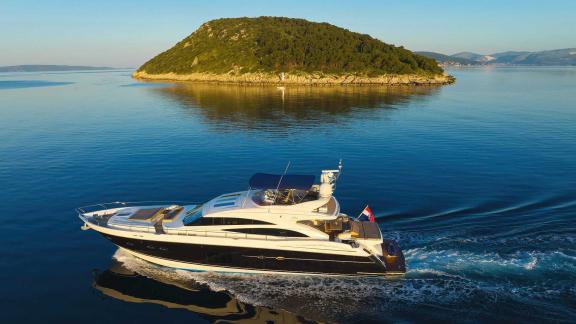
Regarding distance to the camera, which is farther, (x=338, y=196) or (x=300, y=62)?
(x=300, y=62)

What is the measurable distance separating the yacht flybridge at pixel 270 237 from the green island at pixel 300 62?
134m

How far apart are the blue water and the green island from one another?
9273 centimetres

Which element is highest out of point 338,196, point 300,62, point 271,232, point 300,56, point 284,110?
point 300,56

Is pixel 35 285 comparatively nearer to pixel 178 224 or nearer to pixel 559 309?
pixel 178 224

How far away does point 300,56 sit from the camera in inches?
6491

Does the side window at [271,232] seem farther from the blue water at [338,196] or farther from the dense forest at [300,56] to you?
the dense forest at [300,56]

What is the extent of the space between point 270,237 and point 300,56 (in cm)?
15564

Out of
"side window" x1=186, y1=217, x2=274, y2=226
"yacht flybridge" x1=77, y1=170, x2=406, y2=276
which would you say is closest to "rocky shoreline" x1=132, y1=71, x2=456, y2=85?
"yacht flybridge" x1=77, y1=170, x2=406, y2=276

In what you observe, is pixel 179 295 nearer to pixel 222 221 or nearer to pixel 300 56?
pixel 222 221

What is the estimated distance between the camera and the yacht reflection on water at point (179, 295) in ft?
50.4

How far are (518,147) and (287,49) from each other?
143195mm

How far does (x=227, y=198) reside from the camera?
19562 millimetres

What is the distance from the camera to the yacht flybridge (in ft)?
57.0

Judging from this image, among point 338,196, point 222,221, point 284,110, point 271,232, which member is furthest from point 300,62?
point 271,232
